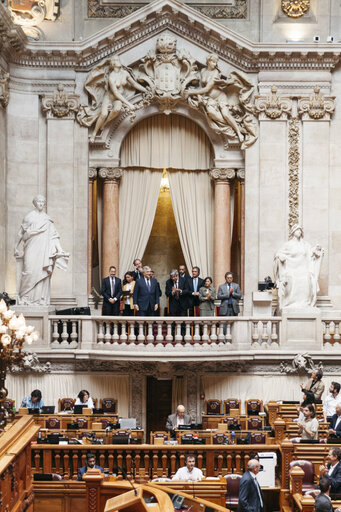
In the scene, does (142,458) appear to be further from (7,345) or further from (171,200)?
(171,200)

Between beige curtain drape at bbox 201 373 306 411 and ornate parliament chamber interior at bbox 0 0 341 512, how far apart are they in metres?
0.04

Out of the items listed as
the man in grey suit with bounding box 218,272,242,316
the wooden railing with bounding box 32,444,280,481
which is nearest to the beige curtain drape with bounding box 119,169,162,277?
the man in grey suit with bounding box 218,272,242,316

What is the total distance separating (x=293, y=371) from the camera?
69.2ft

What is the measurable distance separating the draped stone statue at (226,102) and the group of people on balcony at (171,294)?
12.6 ft

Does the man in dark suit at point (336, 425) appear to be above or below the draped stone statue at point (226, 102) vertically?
below

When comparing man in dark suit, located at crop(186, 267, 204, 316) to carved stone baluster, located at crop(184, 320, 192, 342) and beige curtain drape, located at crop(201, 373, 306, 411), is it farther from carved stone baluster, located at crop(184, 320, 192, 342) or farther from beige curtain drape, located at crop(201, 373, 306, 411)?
beige curtain drape, located at crop(201, 373, 306, 411)

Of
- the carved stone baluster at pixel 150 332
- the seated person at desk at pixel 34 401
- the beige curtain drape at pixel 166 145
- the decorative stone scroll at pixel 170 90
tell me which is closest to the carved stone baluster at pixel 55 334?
the carved stone baluster at pixel 150 332

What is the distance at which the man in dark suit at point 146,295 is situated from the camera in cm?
2138

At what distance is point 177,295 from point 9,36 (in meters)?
6.35

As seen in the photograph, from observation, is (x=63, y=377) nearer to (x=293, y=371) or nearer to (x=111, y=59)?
(x=293, y=371)

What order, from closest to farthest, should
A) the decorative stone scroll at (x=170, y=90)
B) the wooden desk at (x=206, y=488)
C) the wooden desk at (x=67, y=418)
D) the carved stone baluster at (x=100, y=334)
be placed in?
the wooden desk at (x=206, y=488)
the wooden desk at (x=67, y=418)
the carved stone baluster at (x=100, y=334)
the decorative stone scroll at (x=170, y=90)

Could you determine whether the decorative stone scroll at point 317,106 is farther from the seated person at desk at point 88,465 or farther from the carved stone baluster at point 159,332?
the seated person at desk at point 88,465

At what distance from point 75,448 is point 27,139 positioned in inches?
399

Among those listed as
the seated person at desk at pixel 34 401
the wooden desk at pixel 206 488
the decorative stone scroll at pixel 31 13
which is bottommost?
the wooden desk at pixel 206 488
